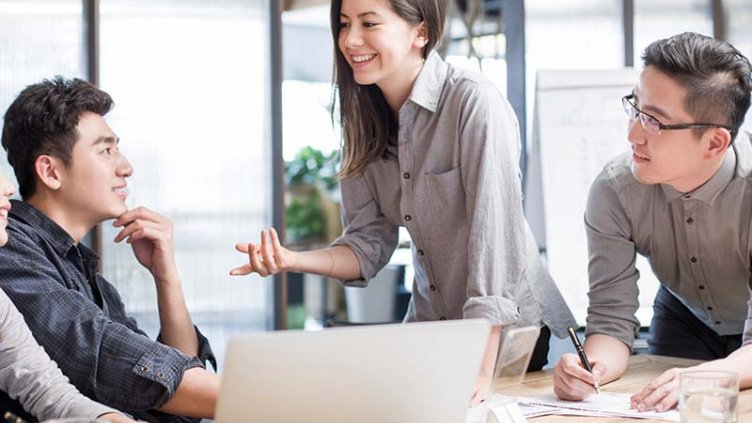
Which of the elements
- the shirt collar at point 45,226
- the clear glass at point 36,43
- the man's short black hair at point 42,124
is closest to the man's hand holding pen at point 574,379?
the shirt collar at point 45,226

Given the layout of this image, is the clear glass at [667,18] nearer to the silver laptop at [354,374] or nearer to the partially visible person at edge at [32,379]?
the partially visible person at edge at [32,379]

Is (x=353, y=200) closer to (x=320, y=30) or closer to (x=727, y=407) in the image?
(x=727, y=407)

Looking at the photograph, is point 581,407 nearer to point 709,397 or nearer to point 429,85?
point 709,397

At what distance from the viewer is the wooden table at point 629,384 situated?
178 cm

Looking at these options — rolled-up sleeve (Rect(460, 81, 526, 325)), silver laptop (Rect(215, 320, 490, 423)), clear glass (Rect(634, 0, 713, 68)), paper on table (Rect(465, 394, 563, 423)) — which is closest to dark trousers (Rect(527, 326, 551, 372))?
rolled-up sleeve (Rect(460, 81, 526, 325))

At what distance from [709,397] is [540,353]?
763 mm

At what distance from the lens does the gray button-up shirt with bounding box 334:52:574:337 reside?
2.11 metres

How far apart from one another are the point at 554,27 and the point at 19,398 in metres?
3.42

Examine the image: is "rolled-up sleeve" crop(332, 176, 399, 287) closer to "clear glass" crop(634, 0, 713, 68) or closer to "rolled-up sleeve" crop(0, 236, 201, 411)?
"rolled-up sleeve" crop(0, 236, 201, 411)

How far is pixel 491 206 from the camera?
2117mm

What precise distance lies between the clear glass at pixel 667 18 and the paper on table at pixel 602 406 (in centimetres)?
307

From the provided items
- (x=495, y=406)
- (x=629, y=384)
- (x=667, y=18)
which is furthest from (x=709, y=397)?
(x=667, y=18)

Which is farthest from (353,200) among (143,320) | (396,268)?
(396,268)

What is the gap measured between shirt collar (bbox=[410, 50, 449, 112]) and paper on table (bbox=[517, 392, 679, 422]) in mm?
707
